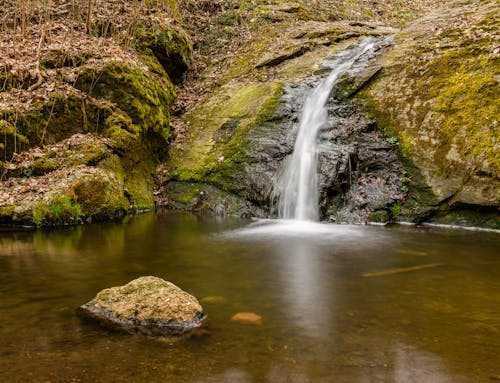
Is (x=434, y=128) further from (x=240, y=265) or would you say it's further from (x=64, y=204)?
(x=64, y=204)

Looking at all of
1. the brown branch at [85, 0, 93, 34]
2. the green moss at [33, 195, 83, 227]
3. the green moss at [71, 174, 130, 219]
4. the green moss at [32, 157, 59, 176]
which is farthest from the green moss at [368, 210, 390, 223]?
the brown branch at [85, 0, 93, 34]

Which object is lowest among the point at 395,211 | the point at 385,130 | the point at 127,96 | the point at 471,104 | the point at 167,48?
the point at 395,211

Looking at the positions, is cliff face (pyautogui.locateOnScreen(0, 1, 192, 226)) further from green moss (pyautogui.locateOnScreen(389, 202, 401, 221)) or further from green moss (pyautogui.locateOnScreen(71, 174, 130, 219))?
green moss (pyautogui.locateOnScreen(389, 202, 401, 221))

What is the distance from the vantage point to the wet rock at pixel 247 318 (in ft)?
13.6

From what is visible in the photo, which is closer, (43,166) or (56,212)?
(56,212)

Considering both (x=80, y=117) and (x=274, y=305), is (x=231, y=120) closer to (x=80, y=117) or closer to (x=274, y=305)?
(x=80, y=117)

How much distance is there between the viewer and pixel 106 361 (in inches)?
131

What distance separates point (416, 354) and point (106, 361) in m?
2.40

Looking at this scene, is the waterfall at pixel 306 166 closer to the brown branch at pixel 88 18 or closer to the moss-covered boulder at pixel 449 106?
the moss-covered boulder at pixel 449 106

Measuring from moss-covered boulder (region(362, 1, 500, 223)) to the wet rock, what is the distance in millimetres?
5921

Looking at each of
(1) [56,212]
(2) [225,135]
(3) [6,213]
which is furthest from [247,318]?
(2) [225,135]

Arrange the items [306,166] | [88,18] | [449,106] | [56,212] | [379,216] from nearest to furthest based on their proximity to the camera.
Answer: [56,212] → [379,216] → [449,106] → [306,166] → [88,18]

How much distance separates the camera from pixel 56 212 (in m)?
8.79

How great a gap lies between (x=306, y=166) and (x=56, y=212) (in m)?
5.50
